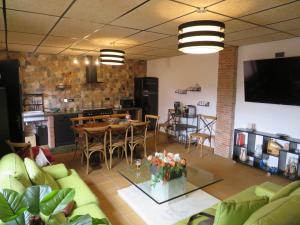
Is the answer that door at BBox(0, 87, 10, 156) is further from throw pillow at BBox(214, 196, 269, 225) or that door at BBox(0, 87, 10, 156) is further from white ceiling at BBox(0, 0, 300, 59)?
throw pillow at BBox(214, 196, 269, 225)

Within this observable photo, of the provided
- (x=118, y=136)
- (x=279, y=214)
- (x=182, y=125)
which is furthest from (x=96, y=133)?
(x=279, y=214)

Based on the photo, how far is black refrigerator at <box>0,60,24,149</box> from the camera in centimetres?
360

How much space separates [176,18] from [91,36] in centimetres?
160

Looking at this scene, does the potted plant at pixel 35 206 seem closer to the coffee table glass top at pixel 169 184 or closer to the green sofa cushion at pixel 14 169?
the green sofa cushion at pixel 14 169

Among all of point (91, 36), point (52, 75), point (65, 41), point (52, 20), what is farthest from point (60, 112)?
point (52, 20)

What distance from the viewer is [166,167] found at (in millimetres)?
2592

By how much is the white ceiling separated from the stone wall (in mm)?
1789

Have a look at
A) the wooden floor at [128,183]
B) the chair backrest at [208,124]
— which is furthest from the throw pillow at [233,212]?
the chair backrest at [208,124]

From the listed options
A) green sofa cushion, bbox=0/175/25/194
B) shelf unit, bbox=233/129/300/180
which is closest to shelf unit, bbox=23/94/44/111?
green sofa cushion, bbox=0/175/25/194

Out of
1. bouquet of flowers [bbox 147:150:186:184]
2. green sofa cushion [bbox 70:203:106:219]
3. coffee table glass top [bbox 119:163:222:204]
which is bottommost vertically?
coffee table glass top [bbox 119:163:222:204]

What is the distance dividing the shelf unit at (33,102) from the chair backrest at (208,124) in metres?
4.19

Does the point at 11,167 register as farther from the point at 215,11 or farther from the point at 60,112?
the point at 60,112

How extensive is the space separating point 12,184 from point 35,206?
92 centimetres

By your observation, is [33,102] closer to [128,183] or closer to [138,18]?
[128,183]
